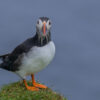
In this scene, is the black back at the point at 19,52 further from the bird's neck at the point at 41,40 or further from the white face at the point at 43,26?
the white face at the point at 43,26

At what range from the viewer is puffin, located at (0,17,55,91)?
303 inches

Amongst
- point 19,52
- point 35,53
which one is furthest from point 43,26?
point 19,52

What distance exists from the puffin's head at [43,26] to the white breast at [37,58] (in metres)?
0.34

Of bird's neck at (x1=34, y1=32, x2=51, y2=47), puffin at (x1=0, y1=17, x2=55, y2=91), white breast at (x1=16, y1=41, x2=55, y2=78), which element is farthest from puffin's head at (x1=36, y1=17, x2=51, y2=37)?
white breast at (x1=16, y1=41, x2=55, y2=78)

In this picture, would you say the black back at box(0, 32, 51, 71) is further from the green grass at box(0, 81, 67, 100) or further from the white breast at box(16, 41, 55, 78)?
the green grass at box(0, 81, 67, 100)

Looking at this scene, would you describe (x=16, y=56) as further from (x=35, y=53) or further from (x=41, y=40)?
(x=41, y=40)

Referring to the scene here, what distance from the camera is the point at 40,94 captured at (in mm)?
8055

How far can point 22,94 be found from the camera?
815cm

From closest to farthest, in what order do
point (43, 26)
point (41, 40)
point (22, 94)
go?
point (43, 26), point (41, 40), point (22, 94)

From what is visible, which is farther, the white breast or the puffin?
the white breast

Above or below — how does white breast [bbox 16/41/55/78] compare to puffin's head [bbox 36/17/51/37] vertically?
below

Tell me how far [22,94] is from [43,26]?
1.25 meters

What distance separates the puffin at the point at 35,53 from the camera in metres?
7.71

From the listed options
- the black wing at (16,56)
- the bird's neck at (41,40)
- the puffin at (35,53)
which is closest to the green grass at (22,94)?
the puffin at (35,53)
